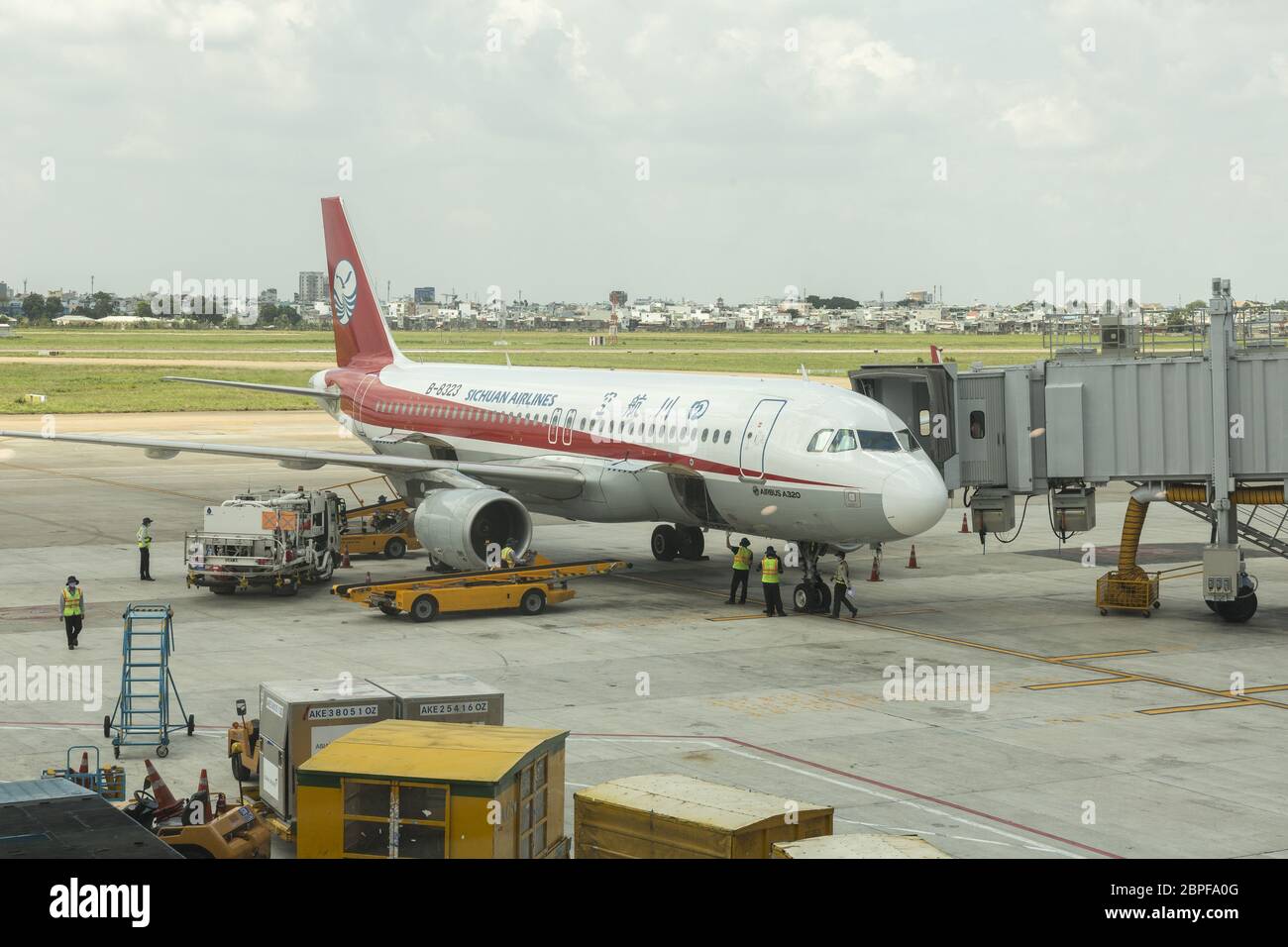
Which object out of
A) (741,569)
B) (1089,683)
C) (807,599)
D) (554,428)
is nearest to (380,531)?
(554,428)

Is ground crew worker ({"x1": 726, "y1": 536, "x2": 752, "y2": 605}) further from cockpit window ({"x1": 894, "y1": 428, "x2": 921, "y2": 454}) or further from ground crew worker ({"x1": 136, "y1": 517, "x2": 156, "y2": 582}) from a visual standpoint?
ground crew worker ({"x1": 136, "y1": 517, "x2": 156, "y2": 582})

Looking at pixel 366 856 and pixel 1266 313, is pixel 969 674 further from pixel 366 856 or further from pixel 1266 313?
pixel 366 856

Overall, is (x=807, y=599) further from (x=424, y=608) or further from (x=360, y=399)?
(x=360, y=399)

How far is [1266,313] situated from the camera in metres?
30.6

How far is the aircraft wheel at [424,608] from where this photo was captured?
29.9 metres

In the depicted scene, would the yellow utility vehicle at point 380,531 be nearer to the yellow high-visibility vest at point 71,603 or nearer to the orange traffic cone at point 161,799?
the yellow high-visibility vest at point 71,603

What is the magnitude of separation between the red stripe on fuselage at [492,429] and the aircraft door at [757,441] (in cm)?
19

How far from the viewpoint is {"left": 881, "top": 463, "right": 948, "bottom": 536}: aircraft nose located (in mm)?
28500

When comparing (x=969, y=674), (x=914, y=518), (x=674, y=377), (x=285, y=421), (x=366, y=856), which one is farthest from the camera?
(x=285, y=421)

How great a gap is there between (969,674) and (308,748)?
42.9ft
